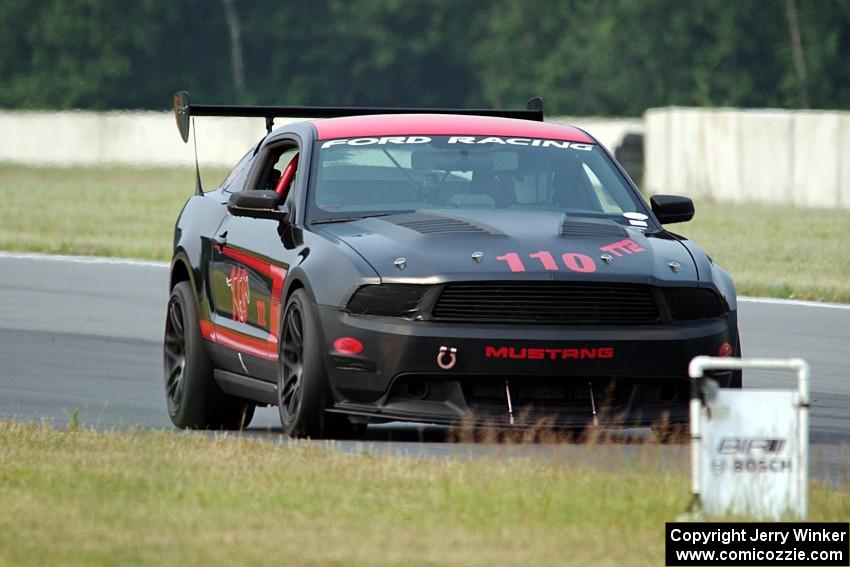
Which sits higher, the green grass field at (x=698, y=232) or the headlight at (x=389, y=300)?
the green grass field at (x=698, y=232)

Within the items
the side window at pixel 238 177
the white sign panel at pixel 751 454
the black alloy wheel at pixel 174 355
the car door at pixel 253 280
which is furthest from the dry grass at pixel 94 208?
the white sign panel at pixel 751 454

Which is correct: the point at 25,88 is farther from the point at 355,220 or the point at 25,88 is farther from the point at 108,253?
the point at 355,220

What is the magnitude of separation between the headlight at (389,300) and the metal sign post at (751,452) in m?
2.23

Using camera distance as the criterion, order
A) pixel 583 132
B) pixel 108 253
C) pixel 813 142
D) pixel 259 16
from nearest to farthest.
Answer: pixel 583 132, pixel 108 253, pixel 813 142, pixel 259 16

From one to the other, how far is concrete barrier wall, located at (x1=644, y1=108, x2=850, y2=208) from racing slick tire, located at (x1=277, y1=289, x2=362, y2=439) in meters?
22.3

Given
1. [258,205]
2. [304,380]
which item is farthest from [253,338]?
[304,380]

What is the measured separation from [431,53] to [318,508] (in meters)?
71.2

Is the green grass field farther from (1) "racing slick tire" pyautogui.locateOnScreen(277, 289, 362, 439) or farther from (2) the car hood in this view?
(1) "racing slick tire" pyautogui.locateOnScreen(277, 289, 362, 439)

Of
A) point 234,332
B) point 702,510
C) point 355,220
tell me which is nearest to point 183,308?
point 234,332

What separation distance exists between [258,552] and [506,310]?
9.28 ft

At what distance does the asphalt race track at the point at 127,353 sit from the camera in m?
10.1

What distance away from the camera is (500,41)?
249 feet

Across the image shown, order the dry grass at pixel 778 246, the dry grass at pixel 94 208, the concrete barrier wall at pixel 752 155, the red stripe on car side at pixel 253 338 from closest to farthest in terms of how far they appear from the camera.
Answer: the red stripe on car side at pixel 253 338 < the dry grass at pixel 778 246 < the dry grass at pixel 94 208 < the concrete barrier wall at pixel 752 155

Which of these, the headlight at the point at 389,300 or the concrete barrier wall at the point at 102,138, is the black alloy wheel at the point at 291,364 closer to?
the headlight at the point at 389,300
